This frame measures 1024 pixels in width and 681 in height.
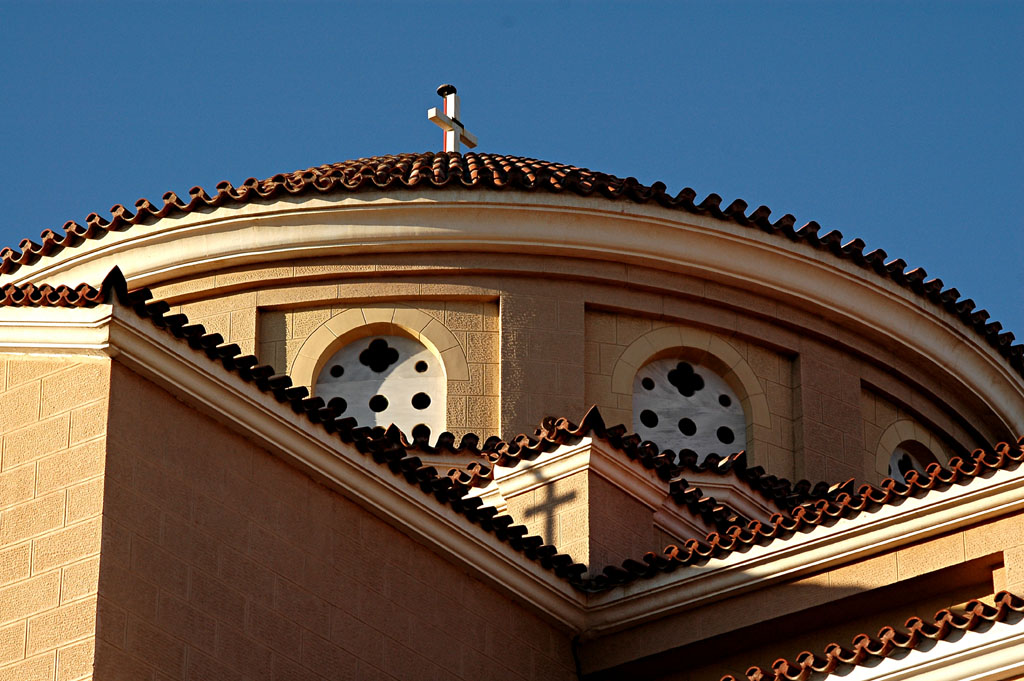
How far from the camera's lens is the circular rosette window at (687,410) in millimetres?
20781

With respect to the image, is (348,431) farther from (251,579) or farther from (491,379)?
(491,379)

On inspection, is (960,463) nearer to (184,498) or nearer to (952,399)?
(184,498)

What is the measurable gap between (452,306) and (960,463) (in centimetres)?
686

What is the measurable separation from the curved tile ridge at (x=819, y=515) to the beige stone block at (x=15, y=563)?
4841mm

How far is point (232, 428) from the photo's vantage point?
1416 cm

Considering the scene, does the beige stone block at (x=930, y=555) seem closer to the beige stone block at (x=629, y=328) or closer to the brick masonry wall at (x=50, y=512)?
the brick masonry wall at (x=50, y=512)

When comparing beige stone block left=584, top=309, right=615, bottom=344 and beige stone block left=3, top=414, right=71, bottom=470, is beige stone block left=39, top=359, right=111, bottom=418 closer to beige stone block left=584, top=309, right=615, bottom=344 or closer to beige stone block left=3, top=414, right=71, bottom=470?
beige stone block left=3, top=414, right=71, bottom=470

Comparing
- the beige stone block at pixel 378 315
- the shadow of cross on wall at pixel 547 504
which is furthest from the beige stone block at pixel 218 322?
the shadow of cross on wall at pixel 547 504

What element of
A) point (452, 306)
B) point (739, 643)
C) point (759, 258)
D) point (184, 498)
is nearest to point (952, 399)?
point (759, 258)

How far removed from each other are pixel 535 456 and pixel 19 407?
4.90 meters

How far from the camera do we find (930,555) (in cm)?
1533

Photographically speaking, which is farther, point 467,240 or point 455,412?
point 467,240

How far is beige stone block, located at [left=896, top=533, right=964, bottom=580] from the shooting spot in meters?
15.2

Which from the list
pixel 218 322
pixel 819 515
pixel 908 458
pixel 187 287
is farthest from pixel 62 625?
pixel 908 458
